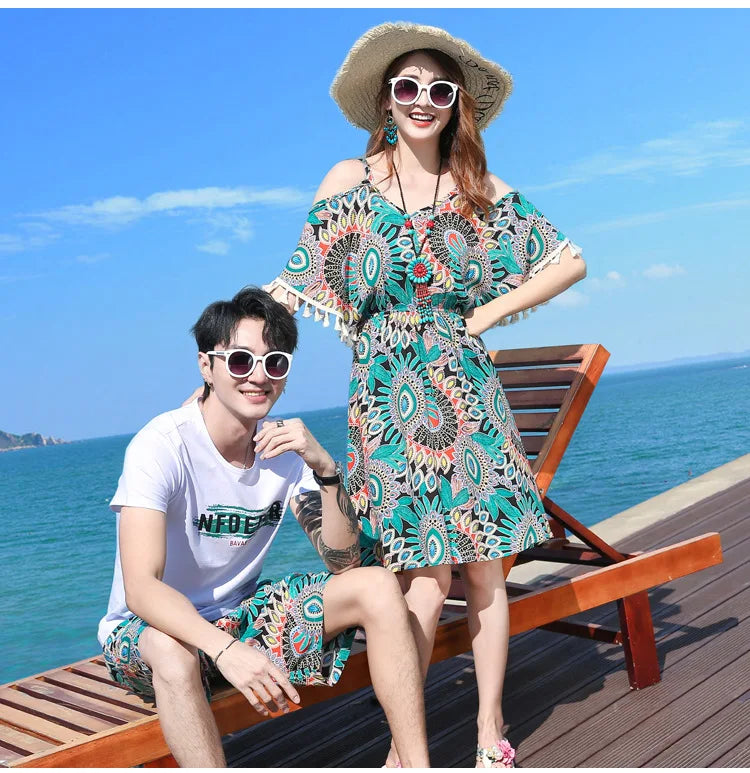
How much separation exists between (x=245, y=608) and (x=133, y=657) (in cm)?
32

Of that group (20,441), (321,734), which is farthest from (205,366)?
(20,441)

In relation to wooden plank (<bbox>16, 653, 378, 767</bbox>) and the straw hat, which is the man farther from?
the straw hat

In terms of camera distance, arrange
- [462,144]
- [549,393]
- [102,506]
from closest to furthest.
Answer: [462,144], [549,393], [102,506]

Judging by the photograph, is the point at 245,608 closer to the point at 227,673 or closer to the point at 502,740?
the point at 227,673

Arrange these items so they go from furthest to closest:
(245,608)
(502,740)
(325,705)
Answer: (325,705), (502,740), (245,608)

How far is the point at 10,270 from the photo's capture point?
335 feet

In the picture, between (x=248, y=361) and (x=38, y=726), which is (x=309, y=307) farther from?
(x=38, y=726)

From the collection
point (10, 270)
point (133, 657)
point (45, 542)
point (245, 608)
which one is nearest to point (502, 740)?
point (245, 608)

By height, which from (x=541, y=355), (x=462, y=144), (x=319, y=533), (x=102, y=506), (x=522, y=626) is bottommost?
(x=522, y=626)

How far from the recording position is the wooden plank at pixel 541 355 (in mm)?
3891

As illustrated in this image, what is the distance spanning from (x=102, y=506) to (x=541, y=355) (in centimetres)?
4735

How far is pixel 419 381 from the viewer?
2.82 m

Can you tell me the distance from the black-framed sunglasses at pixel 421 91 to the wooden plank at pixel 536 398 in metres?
1.39

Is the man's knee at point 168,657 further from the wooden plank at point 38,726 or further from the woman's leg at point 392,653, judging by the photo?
the woman's leg at point 392,653
